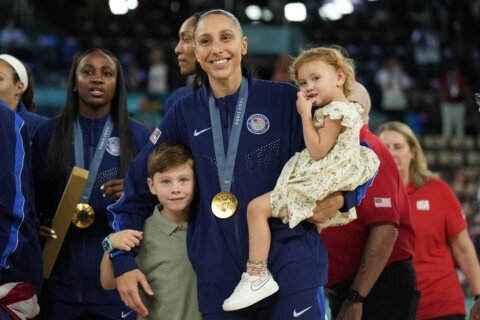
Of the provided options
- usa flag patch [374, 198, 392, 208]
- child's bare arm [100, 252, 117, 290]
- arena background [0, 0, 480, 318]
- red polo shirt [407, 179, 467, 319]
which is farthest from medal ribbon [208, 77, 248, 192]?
arena background [0, 0, 480, 318]

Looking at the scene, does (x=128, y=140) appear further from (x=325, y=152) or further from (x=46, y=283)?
(x=325, y=152)

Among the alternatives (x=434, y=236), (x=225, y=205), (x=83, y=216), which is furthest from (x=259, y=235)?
(x=434, y=236)

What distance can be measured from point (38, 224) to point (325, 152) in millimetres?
1890

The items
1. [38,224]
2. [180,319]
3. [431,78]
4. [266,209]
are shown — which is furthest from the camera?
[431,78]

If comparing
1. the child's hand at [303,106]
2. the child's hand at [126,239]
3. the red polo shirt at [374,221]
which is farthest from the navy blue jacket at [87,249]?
the child's hand at [303,106]

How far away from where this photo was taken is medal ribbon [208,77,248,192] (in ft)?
13.4

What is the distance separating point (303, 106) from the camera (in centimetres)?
404

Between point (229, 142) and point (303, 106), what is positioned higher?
point (303, 106)

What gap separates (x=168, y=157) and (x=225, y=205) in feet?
A: 1.30

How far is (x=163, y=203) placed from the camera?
441 centimetres

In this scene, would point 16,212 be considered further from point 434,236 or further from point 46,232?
point 434,236

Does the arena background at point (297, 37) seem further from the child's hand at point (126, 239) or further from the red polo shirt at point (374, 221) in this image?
the child's hand at point (126, 239)

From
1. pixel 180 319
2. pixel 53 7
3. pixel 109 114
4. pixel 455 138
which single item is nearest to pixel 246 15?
pixel 53 7

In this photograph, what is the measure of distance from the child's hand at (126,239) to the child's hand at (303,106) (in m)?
0.93
